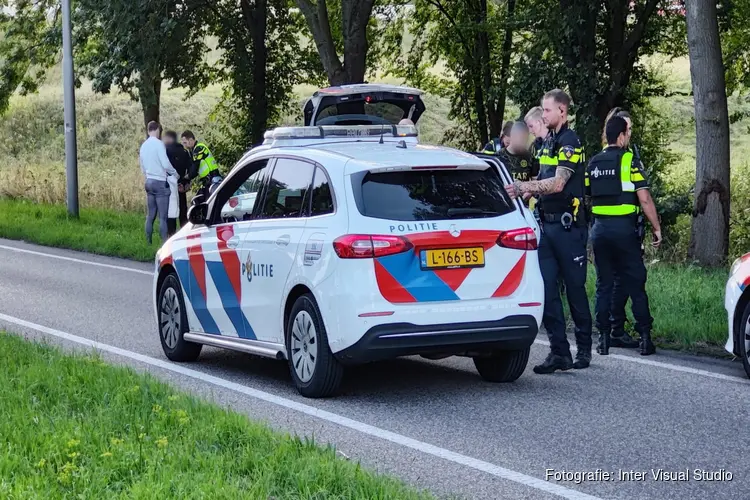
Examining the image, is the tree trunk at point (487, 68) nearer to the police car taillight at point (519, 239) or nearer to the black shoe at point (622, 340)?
the black shoe at point (622, 340)

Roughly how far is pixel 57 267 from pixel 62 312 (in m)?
4.87

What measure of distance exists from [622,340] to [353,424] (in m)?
3.72

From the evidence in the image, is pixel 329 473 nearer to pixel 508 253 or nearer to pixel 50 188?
pixel 508 253

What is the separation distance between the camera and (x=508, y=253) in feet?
25.5

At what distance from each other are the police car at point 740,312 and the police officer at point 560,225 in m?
1.04

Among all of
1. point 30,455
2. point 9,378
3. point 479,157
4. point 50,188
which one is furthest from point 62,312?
point 50,188

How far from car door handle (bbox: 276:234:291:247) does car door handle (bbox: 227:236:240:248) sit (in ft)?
2.16

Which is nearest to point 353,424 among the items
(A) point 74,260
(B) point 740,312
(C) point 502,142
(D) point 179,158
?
(B) point 740,312

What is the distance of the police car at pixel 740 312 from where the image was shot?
27.1ft

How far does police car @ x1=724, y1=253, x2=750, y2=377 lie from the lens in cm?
827

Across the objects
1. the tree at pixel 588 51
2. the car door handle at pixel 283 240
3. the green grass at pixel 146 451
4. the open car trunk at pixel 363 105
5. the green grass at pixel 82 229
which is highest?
the tree at pixel 588 51

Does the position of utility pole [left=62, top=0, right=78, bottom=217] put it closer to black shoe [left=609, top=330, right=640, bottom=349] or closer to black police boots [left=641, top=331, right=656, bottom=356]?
black shoe [left=609, top=330, right=640, bottom=349]

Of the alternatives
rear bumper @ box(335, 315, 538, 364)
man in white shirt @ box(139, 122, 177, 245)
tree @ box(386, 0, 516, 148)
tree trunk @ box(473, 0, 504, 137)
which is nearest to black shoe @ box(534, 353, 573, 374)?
rear bumper @ box(335, 315, 538, 364)

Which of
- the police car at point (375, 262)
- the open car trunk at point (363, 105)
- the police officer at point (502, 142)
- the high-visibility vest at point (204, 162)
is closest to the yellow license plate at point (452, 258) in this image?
the police car at point (375, 262)
